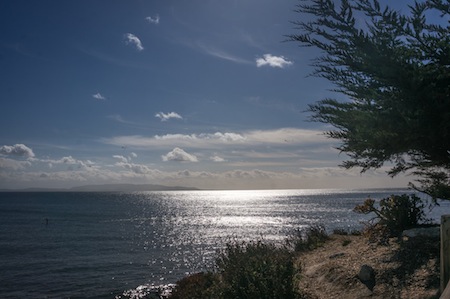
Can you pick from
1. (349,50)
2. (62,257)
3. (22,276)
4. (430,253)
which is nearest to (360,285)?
(430,253)

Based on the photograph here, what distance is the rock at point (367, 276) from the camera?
8.28m

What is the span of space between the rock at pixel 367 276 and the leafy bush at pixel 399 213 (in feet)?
10.4

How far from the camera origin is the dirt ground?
772 centimetres

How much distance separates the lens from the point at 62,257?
38969 mm

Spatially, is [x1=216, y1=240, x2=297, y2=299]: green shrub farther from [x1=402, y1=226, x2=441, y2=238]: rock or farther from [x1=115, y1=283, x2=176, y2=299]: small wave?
[x1=115, y1=283, x2=176, y2=299]: small wave

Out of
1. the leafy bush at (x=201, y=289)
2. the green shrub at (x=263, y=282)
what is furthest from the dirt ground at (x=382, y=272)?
the leafy bush at (x=201, y=289)

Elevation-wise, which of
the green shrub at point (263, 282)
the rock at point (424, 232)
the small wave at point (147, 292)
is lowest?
the small wave at point (147, 292)

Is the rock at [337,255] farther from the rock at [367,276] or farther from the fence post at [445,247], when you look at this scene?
the fence post at [445,247]

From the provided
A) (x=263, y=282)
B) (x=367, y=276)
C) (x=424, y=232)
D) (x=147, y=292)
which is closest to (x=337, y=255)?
(x=424, y=232)

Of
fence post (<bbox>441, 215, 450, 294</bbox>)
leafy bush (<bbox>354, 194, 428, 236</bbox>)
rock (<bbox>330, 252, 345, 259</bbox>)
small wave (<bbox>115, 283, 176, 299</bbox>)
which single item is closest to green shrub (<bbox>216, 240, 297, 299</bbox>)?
rock (<bbox>330, 252, 345, 259</bbox>)

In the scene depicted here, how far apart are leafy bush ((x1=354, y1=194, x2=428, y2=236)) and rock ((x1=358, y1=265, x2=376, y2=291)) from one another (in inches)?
124

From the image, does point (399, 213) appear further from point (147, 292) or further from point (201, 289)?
point (147, 292)

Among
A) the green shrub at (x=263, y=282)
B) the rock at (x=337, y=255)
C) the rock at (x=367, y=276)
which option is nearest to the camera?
the green shrub at (x=263, y=282)

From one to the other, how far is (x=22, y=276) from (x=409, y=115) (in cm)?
3226
